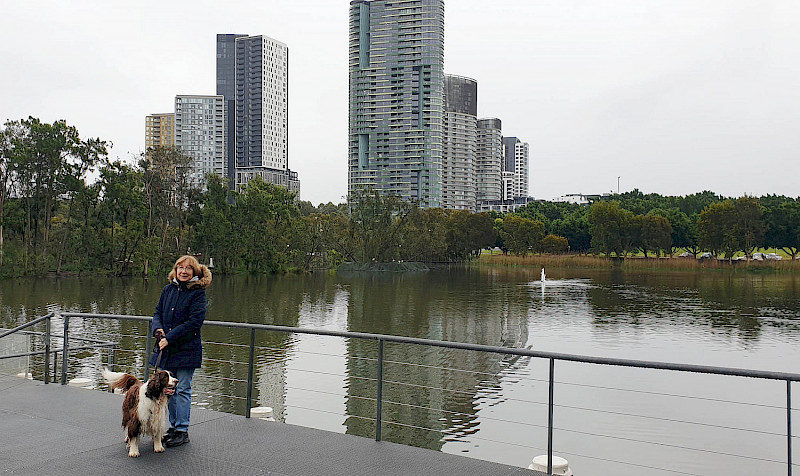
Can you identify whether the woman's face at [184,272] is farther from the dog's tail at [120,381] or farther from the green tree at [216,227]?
the green tree at [216,227]

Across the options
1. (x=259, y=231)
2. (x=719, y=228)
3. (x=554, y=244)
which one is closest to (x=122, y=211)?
(x=259, y=231)

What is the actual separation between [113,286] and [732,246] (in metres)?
63.8

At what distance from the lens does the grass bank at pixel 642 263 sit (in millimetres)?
63188

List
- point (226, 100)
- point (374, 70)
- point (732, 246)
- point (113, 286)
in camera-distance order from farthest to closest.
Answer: point (226, 100), point (374, 70), point (732, 246), point (113, 286)

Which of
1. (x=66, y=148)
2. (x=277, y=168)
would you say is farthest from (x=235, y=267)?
(x=277, y=168)

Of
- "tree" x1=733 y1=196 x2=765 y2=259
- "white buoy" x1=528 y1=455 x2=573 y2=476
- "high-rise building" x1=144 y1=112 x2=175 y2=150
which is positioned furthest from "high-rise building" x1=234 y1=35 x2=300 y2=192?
"white buoy" x1=528 y1=455 x2=573 y2=476

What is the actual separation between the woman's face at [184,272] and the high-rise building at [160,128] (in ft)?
490

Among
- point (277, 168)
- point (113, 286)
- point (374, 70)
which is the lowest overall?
point (113, 286)

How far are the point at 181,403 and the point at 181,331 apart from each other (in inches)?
24.0

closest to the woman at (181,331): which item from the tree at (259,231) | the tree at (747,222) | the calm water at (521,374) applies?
the calm water at (521,374)

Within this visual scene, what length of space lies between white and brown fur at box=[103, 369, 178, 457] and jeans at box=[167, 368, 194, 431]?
0.27 m

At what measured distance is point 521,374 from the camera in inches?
544

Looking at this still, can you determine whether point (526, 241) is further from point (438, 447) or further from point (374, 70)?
point (438, 447)

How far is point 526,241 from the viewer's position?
3371 inches
